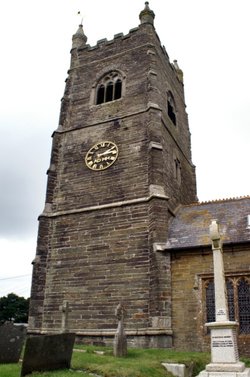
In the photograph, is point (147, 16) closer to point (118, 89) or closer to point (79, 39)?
point (79, 39)

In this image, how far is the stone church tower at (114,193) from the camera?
52.1ft

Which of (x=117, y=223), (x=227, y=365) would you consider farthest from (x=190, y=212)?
(x=227, y=365)

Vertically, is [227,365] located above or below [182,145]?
below

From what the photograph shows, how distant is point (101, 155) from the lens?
20.3 meters

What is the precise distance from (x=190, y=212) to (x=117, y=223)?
12.5ft

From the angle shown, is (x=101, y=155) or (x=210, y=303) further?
(x=101, y=155)

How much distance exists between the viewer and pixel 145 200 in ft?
57.4

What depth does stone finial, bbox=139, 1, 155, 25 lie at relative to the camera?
2447 centimetres

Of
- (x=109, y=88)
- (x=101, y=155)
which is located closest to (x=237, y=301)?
(x=101, y=155)

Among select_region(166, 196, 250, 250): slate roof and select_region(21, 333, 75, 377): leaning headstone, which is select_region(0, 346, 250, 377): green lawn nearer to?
select_region(21, 333, 75, 377): leaning headstone

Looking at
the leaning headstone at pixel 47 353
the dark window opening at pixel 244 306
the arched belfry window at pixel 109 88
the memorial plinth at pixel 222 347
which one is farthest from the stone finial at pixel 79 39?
the leaning headstone at pixel 47 353

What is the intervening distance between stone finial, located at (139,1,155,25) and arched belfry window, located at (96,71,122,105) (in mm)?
4141

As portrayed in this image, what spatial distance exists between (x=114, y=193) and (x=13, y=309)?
38006 mm

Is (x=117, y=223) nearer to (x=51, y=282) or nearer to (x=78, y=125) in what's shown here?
(x=51, y=282)
